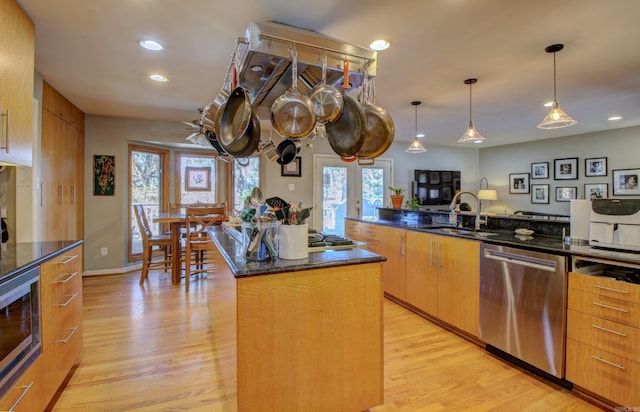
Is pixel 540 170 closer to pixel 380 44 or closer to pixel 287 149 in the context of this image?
pixel 380 44

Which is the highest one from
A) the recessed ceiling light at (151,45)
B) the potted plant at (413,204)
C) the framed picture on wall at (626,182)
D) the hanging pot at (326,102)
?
the recessed ceiling light at (151,45)

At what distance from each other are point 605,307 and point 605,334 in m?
0.15

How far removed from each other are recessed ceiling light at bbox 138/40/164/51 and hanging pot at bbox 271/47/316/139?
1.38 m

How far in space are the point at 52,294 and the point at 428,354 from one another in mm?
2508

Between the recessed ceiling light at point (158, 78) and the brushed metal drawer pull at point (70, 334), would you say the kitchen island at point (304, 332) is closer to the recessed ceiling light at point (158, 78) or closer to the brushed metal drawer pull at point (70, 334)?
the brushed metal drawer pull at point (70, 334)

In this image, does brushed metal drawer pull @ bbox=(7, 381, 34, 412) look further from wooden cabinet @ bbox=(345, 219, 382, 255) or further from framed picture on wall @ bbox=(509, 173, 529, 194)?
framed picture on wall @ bbox=(509, 173, 529, 194)

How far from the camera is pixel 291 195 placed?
224 inches

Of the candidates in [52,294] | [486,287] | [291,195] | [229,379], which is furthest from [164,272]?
[486,287]

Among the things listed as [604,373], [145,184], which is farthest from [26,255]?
[145,184]

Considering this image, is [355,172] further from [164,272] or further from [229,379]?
[229,379]

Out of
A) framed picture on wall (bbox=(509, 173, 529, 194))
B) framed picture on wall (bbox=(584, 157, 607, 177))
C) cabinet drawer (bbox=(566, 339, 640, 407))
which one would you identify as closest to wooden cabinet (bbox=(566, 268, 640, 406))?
cabinet drawer (bbox=(566, 339, 640, 407))

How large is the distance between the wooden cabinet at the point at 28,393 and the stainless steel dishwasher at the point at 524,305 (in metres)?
2.83

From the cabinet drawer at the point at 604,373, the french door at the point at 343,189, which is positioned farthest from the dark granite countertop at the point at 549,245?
the french door at the point at 343,189

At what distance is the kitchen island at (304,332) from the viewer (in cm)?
143
